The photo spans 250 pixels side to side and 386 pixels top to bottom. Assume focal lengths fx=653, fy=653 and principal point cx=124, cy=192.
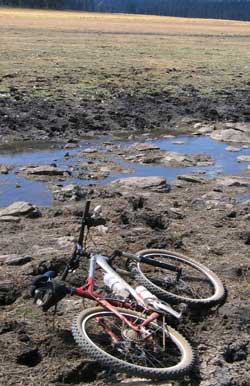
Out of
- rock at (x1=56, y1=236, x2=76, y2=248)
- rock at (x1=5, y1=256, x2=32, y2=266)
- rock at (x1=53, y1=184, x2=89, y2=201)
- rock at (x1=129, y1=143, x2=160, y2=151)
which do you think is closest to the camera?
rock at (x1=5, y1=256, x2=32, y2=266)

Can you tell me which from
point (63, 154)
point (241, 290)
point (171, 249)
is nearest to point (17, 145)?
point (63, 154)

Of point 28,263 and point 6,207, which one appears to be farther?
point 6,207

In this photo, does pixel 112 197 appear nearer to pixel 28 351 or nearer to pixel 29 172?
pixel 29 172

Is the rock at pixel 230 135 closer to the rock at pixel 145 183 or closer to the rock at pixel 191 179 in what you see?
the rock at pixel 191 179

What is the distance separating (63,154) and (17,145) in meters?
1.57

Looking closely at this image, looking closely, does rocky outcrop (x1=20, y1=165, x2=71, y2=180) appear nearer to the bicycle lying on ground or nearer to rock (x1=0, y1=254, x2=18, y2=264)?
rock (x1=0, y1=254, x2=18, y2=264)

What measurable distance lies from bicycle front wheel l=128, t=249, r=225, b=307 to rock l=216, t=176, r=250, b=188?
5.73 meters

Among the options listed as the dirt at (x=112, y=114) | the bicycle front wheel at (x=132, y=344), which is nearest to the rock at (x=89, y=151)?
the dirt at (x=112, y=114)

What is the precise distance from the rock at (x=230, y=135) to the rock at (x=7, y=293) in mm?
12753

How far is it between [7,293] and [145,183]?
6.39m

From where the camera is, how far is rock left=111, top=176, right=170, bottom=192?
13.8 m

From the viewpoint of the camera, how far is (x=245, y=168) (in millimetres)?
16438

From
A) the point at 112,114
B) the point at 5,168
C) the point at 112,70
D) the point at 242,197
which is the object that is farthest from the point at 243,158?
the point at 112,70

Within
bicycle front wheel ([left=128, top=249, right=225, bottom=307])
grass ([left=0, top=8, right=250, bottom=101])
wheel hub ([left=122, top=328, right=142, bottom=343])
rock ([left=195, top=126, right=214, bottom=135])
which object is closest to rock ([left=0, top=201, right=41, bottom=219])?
bicycle front wheel ([left=128, top=249, right=225, bottom=307])
